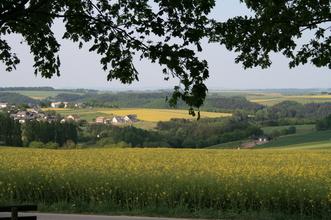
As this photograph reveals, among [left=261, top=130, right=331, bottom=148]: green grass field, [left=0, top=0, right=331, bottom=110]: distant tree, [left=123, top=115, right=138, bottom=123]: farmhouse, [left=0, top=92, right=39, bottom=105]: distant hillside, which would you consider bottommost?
[left=261, top=130, right=331, bottom=148]: green grass field

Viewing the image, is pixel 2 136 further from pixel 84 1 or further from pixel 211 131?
pixel 84 1

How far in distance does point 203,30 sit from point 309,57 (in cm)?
553

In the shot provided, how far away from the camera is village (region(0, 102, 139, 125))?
65.1 meters

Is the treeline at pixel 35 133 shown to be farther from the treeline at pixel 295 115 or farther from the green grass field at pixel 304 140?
the treeline at pixel 295 115

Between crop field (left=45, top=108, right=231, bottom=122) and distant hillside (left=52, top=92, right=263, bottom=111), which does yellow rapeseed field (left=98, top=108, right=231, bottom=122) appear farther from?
distant hillside (left=52, top=92, right=263, bottom=111)

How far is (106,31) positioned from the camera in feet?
17.7

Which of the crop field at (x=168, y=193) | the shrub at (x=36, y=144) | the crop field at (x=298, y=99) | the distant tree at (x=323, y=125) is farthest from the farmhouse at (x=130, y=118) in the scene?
the crop field at (x=168, y=193)

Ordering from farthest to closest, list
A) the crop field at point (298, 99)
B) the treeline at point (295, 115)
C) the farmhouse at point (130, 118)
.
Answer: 1. the crop field at point (298, 99)
2. the farmhouse at point (130, 118)
3. the treeline at point (295, 115)

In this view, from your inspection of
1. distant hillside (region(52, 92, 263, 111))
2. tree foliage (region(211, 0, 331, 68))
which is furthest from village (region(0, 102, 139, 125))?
tree foliage (region(211, 0, 331, 68))

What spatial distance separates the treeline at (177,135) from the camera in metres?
53.6

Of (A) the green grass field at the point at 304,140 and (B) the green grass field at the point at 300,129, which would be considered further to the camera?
(B) the green grass field at the point at 300,129

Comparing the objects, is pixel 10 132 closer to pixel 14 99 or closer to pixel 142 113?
pixel 142 113

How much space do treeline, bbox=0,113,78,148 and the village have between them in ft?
7.83

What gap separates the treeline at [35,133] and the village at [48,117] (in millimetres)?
2387
